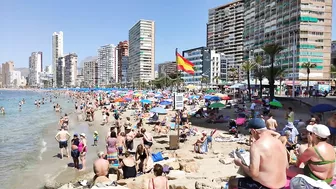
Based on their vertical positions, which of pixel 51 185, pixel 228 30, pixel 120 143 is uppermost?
pixel 228 30

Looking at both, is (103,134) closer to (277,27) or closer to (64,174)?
(64,174)

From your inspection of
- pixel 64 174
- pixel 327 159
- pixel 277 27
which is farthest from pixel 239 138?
pixel 277 27

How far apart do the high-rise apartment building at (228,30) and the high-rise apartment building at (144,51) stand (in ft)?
139

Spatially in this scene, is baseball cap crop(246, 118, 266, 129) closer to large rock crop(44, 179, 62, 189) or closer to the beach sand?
the beach sand

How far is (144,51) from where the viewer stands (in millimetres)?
176125

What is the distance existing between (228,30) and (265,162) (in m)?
137

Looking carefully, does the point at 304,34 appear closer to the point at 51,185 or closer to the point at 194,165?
the point at 194,165

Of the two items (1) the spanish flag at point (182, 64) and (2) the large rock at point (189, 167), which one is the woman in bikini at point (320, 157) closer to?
(2) the large rock at point (189, 167)

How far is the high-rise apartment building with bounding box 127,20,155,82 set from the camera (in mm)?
174750

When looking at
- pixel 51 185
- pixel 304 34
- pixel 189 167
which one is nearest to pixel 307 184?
pixel 189 167

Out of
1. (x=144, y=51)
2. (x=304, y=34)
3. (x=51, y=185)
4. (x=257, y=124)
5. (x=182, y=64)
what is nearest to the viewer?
(x=257, y=124)

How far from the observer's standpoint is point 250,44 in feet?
325

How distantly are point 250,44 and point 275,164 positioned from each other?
10059 cm

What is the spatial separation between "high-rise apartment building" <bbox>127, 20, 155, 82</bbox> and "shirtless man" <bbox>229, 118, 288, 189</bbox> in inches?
6679
